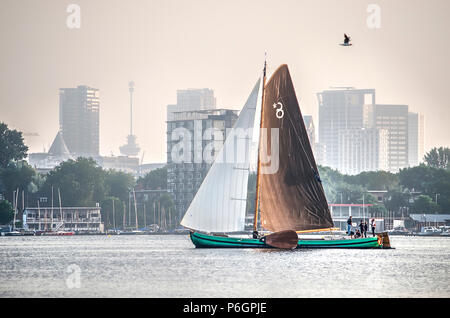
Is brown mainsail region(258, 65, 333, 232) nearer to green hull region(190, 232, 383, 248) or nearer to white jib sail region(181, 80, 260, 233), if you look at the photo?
white jib sail region(181, 80, 260, 233)

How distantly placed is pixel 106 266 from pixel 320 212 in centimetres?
2101

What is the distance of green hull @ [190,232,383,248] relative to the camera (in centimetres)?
9556

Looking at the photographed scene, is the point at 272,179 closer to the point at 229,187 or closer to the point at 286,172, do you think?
the point at 286,172

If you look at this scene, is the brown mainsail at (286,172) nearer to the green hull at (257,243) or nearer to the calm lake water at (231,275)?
the green hull at (257,243)

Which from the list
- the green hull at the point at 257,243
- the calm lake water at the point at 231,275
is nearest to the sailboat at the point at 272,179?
the green hull at the point at 257,243

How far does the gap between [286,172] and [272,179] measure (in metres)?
1.41

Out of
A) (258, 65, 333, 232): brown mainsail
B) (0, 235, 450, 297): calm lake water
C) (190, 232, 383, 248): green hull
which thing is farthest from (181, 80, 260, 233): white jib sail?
(0, 235, 450, 297): calm lake water

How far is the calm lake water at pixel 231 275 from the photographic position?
6278 centimetres

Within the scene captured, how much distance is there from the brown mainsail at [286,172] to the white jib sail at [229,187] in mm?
1441

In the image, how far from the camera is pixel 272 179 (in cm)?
9431

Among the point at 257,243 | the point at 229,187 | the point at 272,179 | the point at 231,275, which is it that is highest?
the point at 272,179

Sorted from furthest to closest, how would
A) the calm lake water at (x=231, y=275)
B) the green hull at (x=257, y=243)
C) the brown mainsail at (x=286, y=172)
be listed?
the green hull at (x=257, y=243) → the brown mainsail at (x=286, y=172) → the calm lake water at (x=231, y=275)

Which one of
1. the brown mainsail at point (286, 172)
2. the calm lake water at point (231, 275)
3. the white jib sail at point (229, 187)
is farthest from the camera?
the brown mainsail at point (286, 172)

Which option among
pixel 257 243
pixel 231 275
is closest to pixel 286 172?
pixel 257 243
